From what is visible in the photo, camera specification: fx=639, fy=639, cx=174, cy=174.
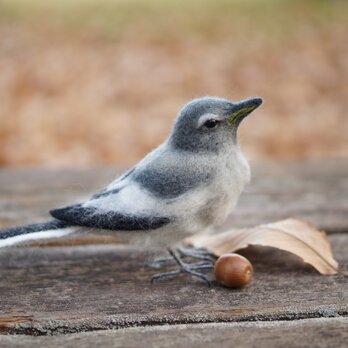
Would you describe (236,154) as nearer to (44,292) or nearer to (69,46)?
(44,292)

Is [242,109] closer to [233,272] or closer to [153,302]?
[233,272]

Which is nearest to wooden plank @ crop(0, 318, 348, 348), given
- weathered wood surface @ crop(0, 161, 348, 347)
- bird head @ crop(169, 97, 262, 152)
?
weathered wood surface @ crop(0, 161, 348, 347)

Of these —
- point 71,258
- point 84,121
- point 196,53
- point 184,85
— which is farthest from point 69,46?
point 71,258

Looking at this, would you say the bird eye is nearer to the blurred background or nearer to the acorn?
the acorn

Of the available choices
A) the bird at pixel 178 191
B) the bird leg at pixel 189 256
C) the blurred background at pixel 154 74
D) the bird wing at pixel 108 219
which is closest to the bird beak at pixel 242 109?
the bird at pixel 178 191

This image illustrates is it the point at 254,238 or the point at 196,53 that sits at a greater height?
the point at 196,53

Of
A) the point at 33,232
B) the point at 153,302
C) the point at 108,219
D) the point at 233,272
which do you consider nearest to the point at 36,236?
the point at 33,232
